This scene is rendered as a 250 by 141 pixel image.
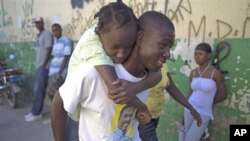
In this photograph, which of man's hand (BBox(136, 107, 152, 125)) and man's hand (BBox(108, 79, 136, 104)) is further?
man's hand (BBox(136, 107, 152, 125))

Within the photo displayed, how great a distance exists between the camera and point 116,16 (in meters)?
1.78

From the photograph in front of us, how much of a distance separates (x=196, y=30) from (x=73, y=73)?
3280 mm

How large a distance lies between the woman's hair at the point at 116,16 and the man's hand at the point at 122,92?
260 mm

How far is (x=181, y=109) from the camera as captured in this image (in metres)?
5.20

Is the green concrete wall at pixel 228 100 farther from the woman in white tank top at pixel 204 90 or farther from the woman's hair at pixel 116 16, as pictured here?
the woman's hair at pixel 116 16

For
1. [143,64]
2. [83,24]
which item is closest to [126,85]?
[143,64]

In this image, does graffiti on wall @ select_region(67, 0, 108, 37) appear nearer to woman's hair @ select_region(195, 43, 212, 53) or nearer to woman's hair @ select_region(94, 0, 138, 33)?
woman's hair @ select_region(195, 43, 212, 53)

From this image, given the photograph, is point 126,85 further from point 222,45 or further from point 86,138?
point 222,45

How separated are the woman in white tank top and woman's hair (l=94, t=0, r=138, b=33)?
2878 mm

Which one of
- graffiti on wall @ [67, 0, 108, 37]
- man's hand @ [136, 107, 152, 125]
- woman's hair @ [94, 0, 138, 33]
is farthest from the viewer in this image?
graffiti on wall @ [67, 0, 108, 37]

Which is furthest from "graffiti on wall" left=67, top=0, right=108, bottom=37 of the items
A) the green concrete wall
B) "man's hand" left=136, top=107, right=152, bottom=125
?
"man's hand" left=136, top=107, right=152, bottom=125

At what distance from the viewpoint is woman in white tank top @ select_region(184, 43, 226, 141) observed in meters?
4.57

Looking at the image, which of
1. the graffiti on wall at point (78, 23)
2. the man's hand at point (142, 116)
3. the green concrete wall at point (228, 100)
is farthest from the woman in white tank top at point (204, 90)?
the man's hand at point (142, 116)

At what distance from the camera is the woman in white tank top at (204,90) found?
15.0ft
